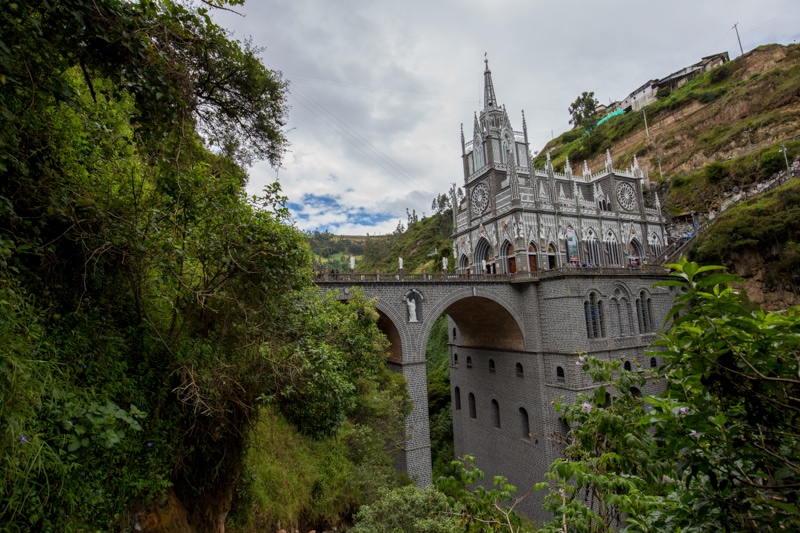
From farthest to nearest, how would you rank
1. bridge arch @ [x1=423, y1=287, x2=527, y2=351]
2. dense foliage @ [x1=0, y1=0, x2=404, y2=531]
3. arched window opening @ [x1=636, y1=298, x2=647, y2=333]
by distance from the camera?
arched window opening @ [x1=636, y1=298, x2=647, y2=333] → bridge arch @ [x1=423, y1=287, x2=527, y2=351] → dense foliage @ [x1=0, y1=0, x2=404, y2=531]

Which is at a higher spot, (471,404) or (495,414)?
(471,404)

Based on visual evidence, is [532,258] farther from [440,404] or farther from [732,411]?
[732,411]

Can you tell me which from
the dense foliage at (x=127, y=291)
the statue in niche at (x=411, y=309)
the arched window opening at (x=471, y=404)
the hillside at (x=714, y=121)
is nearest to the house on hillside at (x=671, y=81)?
the hillside at (x=714, y=121)

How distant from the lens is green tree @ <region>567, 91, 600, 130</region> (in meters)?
58.8

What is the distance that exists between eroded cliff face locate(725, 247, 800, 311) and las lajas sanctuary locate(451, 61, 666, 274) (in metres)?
A: 4.09

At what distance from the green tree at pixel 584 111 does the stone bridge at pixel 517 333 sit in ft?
153

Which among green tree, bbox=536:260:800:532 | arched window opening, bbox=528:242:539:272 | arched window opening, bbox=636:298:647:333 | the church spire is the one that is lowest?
green tree, bbox=536:260:800:532

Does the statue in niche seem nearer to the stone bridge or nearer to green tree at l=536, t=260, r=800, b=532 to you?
the stone bridge

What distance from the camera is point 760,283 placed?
19875mm

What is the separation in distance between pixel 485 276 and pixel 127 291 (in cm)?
1590

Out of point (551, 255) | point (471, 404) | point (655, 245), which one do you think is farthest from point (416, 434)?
point (655, 245)

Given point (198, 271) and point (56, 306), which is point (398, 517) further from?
point (56, 306)

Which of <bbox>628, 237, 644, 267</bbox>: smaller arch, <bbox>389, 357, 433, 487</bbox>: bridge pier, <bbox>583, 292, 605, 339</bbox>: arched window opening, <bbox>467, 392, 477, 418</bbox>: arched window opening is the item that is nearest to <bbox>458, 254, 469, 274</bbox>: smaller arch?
<bbox>583, 292, 605, 339</bbox>: arched window opening

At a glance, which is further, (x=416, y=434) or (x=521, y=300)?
(x=521, y=300)
